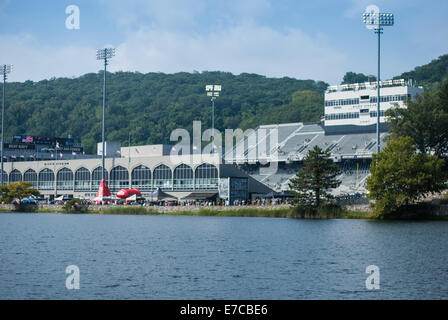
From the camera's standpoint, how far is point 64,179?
14362 centimetres

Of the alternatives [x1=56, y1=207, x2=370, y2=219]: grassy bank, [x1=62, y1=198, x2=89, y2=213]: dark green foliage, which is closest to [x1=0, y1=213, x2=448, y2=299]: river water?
[x1=56, y1=207, x2=370, y2=219]: grassy bank

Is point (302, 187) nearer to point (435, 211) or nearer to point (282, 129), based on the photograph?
point (435, 211)

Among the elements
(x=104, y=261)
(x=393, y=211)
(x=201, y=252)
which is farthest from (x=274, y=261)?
(x=393, y=211)

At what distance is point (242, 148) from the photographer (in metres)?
150

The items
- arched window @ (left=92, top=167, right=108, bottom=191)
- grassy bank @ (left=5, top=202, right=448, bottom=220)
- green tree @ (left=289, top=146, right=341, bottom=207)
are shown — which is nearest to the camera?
green tree @ (left=289, top=146, right=341, bottom=207)

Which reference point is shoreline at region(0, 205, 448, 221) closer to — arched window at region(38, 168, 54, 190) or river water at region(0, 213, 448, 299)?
arched window at region(38, 168, 54, 190)

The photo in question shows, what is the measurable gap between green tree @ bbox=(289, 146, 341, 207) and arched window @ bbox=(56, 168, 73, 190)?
6643cm

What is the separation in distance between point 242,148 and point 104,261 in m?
106

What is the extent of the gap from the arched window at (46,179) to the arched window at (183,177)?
112 feet

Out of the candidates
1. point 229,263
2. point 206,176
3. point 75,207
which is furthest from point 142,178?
point 229,263

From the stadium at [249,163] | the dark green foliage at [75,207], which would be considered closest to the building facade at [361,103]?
the stadium at [249,163]

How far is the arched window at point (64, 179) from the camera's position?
142 meters

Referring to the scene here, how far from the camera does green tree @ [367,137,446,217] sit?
266 ft
